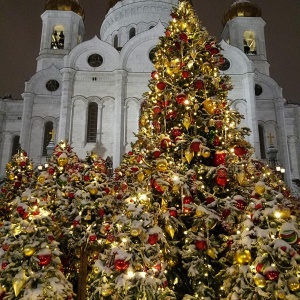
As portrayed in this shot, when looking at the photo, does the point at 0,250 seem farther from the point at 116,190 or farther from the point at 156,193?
the point at 116,190

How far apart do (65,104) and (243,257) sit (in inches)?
785

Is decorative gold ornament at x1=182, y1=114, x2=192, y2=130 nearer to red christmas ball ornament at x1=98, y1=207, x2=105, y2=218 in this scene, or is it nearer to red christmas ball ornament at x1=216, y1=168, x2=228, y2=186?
red christmas ball ornament at x1=216, y1=168, x2=228, y2=186

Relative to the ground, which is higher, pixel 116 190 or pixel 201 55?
pixel 201 55

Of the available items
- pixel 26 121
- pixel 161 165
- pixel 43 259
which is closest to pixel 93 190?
pixel 161 165

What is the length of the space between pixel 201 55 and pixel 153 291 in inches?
178

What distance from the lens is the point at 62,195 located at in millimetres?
7875

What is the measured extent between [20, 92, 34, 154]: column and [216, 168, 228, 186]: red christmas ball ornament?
1989 cm

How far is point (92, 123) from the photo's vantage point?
23.2 m

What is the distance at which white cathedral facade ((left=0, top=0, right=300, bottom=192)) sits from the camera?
2264 cm

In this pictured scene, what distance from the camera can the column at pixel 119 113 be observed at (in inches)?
847

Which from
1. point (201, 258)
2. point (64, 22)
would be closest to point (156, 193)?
point (201, 258)

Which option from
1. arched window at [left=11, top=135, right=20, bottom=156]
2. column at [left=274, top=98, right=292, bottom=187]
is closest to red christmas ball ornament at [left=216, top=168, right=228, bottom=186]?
column at [left=274, top=98, right=292, bottom=187]

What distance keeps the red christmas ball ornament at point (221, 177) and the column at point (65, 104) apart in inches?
686

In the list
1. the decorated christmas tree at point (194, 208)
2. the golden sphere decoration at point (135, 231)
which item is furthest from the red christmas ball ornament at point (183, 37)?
the golden sphere decoration at point (135, 231)
